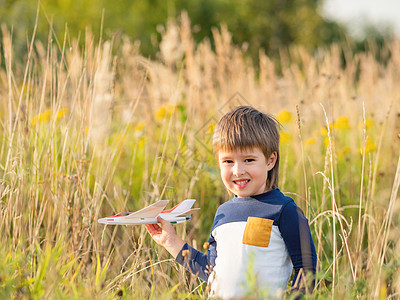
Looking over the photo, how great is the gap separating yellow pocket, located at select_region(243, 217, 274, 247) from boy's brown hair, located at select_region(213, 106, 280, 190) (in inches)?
8.1

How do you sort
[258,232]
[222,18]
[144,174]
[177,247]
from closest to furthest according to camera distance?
1. [258,232]
2. [177,247]
3. [144,174]
4. [222,18]

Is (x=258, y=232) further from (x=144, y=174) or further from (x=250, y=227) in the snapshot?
(x=144, y=174)

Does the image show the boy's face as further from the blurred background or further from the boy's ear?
the blurred background

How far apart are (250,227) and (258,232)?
28 millimetres

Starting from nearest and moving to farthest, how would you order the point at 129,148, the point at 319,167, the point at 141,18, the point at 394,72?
1. the point at 319,167
2. the point at 129,148
3. the point at 394,72
4. the point at 141,18

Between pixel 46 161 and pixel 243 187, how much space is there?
85cm

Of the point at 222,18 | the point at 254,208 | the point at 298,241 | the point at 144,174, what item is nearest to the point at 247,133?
the point at 254,208

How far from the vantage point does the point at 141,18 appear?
709 inches

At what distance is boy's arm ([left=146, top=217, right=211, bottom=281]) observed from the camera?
1600mm

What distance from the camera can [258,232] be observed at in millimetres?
1501

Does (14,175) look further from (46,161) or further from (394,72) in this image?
(394,72)

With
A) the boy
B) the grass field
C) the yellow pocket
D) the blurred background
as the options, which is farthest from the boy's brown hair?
the blurred background

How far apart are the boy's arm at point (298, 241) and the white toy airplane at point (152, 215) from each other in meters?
0.28

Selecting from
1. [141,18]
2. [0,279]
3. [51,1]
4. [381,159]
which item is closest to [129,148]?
[381,159]
